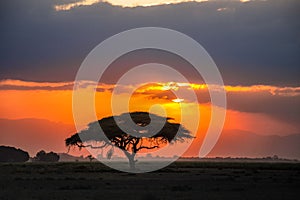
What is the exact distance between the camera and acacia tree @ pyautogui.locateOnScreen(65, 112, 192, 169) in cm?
9778

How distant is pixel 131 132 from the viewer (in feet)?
327

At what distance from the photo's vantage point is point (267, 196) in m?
38.0

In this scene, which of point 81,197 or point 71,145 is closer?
point 81,197

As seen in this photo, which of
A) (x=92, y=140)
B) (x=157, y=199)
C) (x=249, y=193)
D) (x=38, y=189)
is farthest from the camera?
(x=92, y=140)

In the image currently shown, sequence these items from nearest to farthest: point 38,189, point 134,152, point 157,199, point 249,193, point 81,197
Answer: point 157,199 → point 81,197 → point 249,193 → point 38,189 → point 134,152

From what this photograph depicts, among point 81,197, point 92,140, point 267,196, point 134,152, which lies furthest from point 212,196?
point 92,140

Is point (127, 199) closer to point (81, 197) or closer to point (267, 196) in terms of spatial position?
point (81, 197)

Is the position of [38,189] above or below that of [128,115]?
below

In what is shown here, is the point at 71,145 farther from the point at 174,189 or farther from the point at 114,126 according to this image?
the point at 174,189

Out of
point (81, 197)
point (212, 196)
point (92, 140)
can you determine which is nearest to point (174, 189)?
point (212, 196)

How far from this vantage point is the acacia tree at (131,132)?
9778 centimetres

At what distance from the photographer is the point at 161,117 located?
4279 inches

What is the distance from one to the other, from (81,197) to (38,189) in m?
7.48

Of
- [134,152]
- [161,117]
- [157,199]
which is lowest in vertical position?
[157,199]
